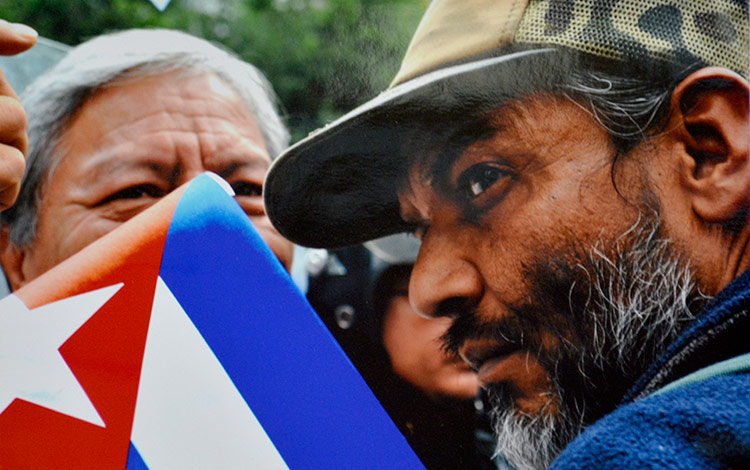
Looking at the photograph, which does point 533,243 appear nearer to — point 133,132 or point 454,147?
point 454,147

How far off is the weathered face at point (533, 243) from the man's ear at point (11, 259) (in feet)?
2.80

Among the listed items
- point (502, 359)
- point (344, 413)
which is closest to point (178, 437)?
point (344, 413)

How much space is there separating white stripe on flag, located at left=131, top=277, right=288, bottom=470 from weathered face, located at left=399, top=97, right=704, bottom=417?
0.37 m

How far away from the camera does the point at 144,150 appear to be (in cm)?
129

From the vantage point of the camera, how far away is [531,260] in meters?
1.10

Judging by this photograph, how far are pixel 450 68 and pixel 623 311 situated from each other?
1.62ft

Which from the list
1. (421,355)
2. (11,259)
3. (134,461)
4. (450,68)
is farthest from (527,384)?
(11,259)

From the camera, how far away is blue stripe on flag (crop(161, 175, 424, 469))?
1.12m

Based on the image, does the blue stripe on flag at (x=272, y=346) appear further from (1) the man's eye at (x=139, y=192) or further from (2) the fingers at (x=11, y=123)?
(2) the fingers at (x=11, y=123)

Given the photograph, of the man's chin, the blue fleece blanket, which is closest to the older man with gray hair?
the man's chin

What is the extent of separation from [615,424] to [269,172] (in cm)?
73

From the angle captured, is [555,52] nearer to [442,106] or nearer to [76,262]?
[442,106]

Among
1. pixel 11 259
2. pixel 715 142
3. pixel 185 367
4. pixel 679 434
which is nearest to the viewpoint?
pixel 679 434

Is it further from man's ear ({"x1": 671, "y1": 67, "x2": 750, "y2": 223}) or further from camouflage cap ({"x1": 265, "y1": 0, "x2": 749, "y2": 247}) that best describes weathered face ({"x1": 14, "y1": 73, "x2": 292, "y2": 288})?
man's ear ({"x1": 671, "y1": 67, "x2": 750, "y2": 223})
